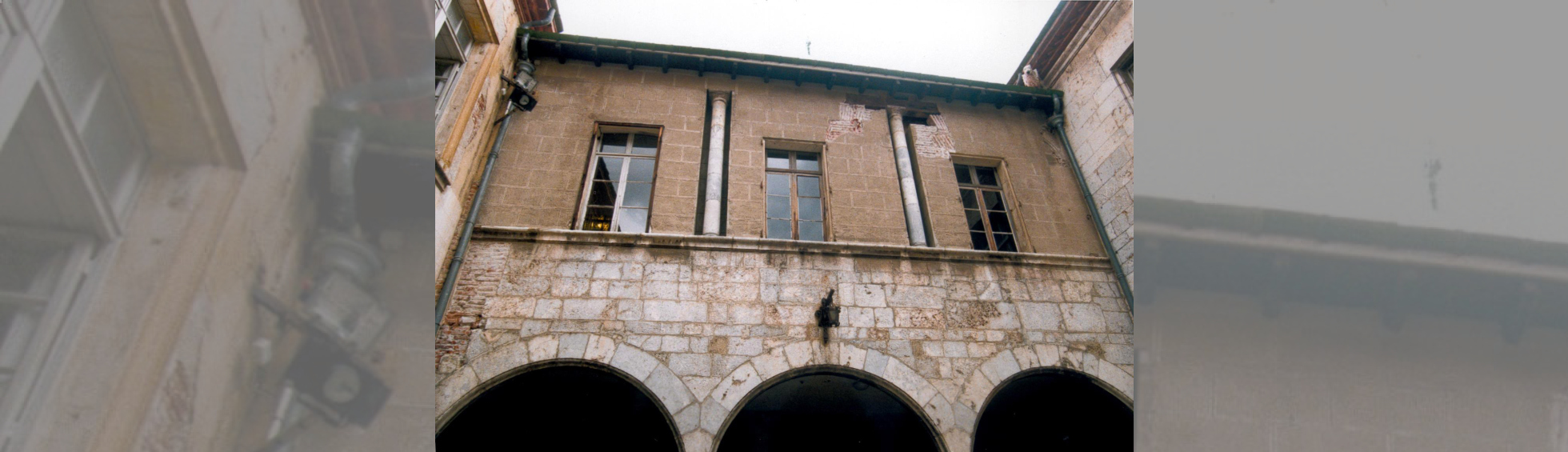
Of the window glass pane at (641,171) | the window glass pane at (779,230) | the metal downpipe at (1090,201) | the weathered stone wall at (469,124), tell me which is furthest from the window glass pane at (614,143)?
the metal downpipe at (1090,201)

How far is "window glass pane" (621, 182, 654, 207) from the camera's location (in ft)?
19.1

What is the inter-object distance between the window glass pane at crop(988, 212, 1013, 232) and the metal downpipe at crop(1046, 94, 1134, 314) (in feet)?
3.20

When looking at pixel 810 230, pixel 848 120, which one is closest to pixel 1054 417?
pixel 810 230

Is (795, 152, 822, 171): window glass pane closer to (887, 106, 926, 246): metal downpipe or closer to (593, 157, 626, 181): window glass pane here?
(887, 106, 926, 246): metal downpipe

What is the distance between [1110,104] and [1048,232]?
1825 millimetres

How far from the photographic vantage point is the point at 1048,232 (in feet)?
20.5

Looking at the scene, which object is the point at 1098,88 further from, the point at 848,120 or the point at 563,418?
the point at 563,418

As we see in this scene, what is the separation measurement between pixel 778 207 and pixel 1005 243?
2.65m

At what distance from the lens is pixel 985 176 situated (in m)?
6.98

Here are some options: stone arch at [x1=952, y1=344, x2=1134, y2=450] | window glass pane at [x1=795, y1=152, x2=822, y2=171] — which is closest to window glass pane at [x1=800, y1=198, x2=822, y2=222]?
→ window glass pane at [x1=795, y1=152, x2=822, y2=171]
